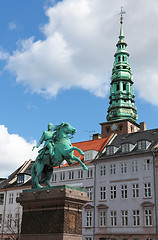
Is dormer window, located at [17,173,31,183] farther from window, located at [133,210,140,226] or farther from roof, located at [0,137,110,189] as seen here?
window, located at [133,210,140,226]

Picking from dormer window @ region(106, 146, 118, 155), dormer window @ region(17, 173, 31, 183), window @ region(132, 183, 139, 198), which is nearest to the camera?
window @ region(132, 183, 139, 198)

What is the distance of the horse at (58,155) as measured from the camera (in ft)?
61.4

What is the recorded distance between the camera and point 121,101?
73938mm

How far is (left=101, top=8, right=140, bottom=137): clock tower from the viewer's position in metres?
73.8

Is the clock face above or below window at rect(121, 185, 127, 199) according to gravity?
above

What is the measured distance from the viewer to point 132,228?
143 ft

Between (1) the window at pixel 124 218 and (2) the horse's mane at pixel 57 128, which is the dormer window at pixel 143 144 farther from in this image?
(2) the horse's mane at pixel 57 128

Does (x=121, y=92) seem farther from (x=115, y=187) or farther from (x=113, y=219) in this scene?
(x=113, y=219)

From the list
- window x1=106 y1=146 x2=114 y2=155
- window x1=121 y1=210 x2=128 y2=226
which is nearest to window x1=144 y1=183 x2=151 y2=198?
Result: window x1=121 y1=210 x2=128 y2=226

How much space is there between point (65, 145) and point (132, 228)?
2837cm

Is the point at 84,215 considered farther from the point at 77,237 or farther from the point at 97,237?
the point at 77,237

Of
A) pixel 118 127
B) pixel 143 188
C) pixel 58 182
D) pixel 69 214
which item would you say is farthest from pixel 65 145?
pixel 118 127

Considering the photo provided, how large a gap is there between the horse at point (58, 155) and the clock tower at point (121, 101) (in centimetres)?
5340

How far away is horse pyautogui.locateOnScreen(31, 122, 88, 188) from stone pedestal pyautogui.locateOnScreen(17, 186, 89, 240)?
1.20 meters
